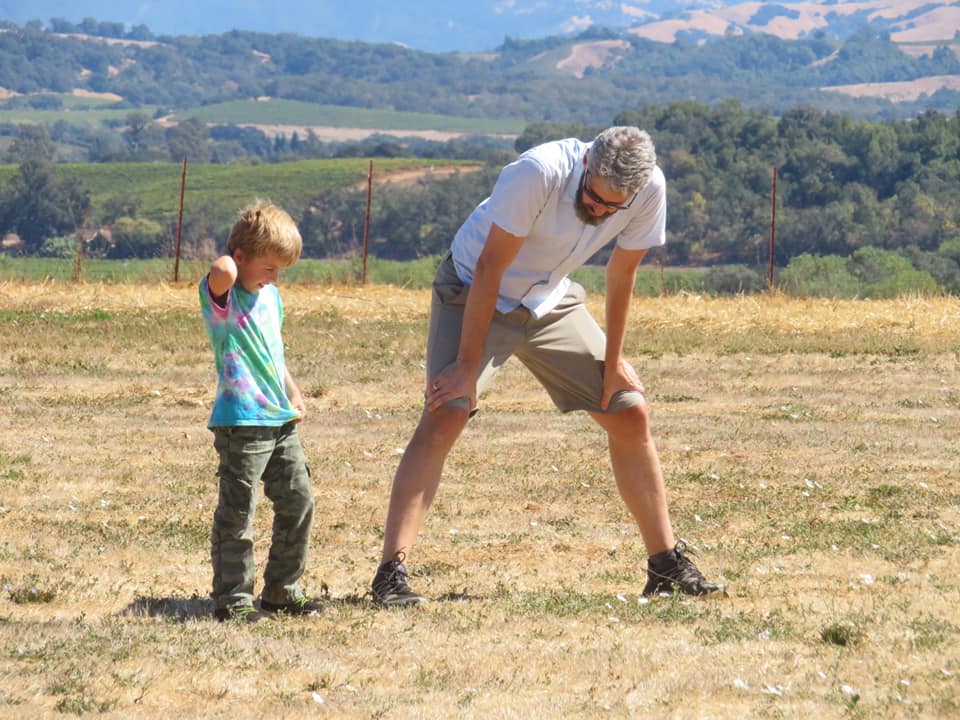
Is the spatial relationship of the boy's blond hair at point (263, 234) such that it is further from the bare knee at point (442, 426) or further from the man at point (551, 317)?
the bare knee at point (442, 426)

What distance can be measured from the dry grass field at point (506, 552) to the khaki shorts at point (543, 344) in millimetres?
785

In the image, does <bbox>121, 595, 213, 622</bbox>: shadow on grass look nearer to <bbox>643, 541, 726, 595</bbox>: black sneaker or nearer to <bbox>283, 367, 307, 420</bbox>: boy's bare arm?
<bbox>283, 367, 307, 420</bbox>: boy's bare arm

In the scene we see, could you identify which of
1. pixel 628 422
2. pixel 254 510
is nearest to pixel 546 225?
pixel 628 422

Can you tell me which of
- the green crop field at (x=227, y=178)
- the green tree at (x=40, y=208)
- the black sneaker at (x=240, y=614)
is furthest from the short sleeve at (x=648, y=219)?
the green crop field at (x=227, y=178)

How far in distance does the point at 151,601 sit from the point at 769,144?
5109cm

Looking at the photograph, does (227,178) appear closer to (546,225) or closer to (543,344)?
(543,344)

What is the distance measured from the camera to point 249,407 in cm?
538

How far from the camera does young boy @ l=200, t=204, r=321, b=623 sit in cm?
535

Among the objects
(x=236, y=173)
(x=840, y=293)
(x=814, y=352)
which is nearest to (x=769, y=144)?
(x=840, y=293)

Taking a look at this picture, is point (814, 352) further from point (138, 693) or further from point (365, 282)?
point (138, 693)

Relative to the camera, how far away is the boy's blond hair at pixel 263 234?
5.30 meters

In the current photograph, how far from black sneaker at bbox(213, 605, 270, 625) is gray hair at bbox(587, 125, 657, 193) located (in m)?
1.94

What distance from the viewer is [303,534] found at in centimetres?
566

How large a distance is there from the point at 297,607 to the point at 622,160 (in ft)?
6.51
